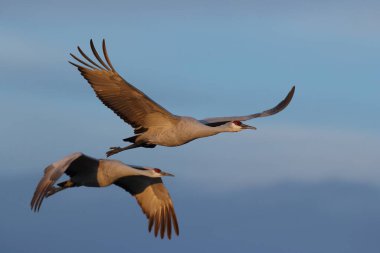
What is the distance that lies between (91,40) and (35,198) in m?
3.28

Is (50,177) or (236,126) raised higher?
(236,126)

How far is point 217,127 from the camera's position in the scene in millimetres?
22078

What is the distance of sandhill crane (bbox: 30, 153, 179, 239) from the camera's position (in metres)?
19.6

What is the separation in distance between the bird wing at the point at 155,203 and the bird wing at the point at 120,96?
1.26 m

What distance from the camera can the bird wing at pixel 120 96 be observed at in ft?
70.7

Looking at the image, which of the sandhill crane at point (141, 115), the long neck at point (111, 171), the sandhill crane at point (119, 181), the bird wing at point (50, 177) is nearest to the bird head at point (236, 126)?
the sandhill crane at point (141, 115)

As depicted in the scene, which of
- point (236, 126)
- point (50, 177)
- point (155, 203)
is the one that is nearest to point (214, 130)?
point (236, 126)

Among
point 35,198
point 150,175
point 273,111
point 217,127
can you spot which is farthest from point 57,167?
point 273,111

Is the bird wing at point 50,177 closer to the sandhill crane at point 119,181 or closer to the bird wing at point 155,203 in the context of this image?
the sandhill crane at point 119,181

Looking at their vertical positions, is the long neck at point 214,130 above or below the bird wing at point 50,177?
above

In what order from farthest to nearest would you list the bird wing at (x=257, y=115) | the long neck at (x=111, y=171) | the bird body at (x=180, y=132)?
the bird wing at (x=257, y=115), the bird body at (x=180, y=132), the long neck at (x=111, y=171)

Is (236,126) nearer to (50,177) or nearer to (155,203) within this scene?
→ (155,203)

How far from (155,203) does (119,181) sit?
2.56 ft

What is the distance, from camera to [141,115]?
22.2 m
